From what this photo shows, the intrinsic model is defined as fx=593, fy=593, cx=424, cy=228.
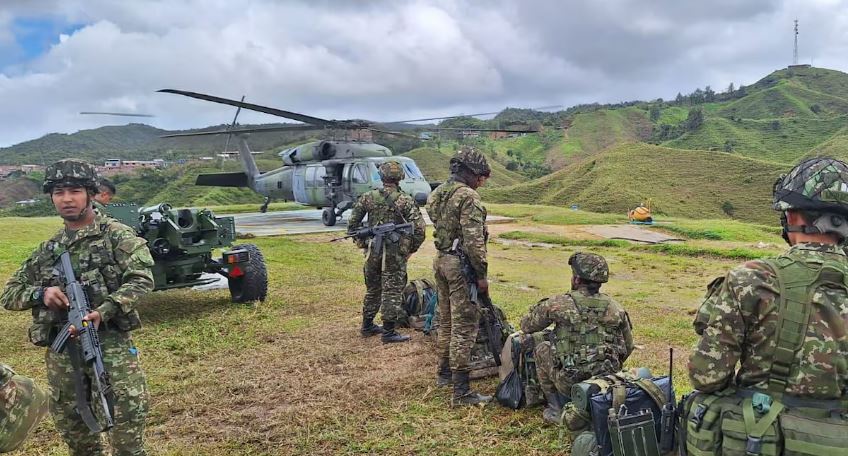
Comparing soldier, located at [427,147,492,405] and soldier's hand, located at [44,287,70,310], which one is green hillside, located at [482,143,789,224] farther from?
soldier's hand, located at [44,287,70,310]

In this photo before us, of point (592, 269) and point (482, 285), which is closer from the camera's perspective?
point (592, 269)

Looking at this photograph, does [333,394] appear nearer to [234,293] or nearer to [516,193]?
[234,293]

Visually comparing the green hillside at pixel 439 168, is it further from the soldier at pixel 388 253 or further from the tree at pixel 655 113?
the soldier at pixel 388 253

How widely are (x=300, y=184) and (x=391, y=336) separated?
13836 mm

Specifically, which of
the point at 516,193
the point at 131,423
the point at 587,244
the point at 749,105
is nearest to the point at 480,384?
the point at 131,423

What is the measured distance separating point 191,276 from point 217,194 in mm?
37566

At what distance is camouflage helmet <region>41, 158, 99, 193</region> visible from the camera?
310cm

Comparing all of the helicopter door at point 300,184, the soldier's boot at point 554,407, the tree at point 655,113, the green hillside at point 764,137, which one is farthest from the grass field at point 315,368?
the tree at point 655,113

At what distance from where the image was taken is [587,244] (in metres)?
14.6

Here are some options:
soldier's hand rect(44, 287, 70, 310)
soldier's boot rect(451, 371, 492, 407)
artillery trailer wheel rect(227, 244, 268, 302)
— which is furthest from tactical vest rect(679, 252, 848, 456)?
artillery trailer wheel rect(227, 244, 268, 302)

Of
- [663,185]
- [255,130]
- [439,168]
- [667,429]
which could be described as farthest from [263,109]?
[439,168]

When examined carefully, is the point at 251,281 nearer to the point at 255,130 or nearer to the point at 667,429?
the point at 667,429

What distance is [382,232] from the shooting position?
19.9 feet

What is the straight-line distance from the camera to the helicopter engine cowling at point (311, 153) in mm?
18188
